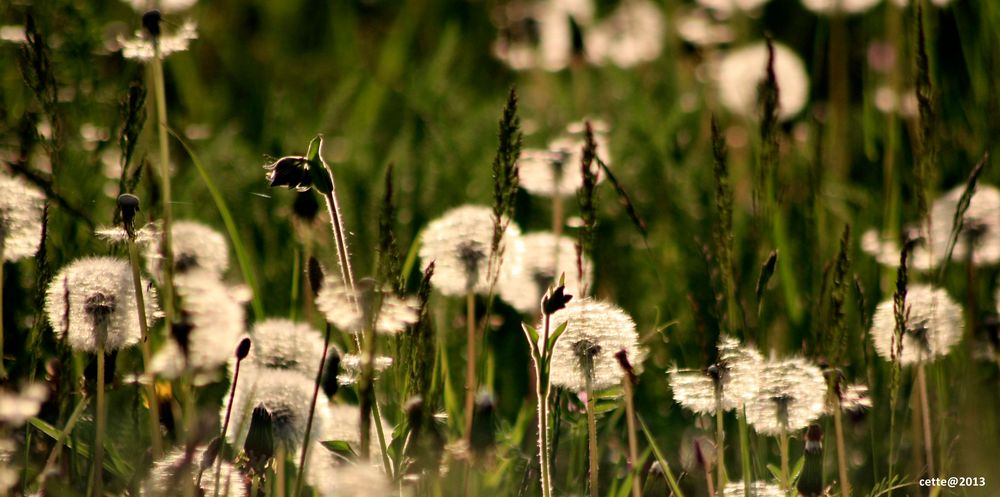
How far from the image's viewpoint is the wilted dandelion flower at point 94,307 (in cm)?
124

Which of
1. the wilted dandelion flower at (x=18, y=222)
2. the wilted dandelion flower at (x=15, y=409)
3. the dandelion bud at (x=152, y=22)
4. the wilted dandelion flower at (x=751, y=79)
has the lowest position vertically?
the wilted dandelion flower at (x=15, y=409)

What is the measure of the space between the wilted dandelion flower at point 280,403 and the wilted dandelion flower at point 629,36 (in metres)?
2.49

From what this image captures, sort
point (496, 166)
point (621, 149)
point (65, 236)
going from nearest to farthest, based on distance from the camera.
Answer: point (496, 166) < point (65, 236) < point (621, 149)

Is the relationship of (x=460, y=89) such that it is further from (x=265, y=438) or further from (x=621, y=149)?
(x=265, y=438)

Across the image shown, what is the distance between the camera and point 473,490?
4.23 ft

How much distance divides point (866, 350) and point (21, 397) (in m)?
0.96

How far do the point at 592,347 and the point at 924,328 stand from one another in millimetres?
478

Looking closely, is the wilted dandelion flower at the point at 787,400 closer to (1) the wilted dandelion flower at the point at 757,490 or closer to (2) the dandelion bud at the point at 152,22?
(1) the wilted dandelion flower at the point at 757,490

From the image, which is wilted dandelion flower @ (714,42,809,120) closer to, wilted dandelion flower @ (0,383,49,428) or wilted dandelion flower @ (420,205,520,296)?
wilted dandelion flower @ (420,205,520,296)

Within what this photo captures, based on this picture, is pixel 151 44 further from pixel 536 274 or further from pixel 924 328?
pixel 924 328

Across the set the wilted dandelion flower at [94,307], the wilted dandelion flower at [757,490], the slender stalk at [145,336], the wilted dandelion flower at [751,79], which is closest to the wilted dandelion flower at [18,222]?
the wilted dandelion flower at [94,307]

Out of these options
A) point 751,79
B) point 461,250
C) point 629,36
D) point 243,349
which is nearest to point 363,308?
point 243,349

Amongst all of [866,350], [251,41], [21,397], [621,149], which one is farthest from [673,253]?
[251,41]

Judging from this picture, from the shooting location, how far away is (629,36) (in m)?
3.90
